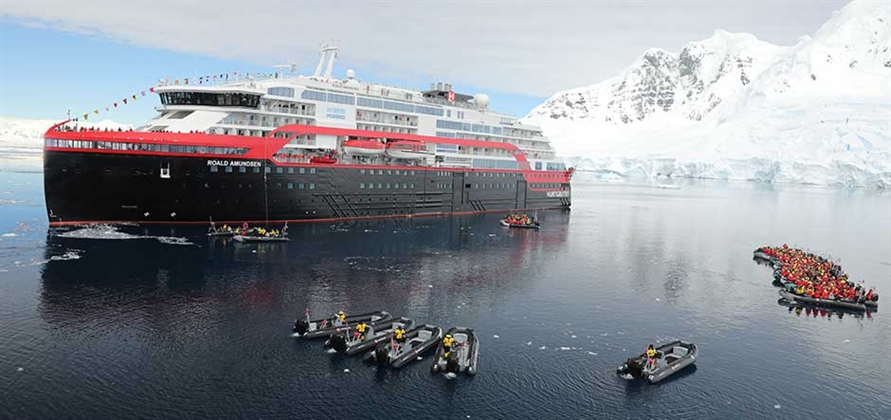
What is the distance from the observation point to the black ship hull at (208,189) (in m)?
56.5

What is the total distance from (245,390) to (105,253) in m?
29.6

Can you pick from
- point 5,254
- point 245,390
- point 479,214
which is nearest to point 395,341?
point 245,390

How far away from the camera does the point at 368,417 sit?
2392 cm

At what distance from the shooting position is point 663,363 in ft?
98.5

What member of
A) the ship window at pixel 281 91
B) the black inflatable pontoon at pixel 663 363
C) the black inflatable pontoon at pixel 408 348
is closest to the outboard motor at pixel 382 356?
→ the black inflatable pontoon at pixel 408 348

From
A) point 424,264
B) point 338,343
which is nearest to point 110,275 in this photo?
point 338,343

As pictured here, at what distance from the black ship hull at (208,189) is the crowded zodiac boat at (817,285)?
140ft

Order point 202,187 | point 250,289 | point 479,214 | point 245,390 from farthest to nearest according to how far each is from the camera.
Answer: point 479,214 → point 202,187 → point 250,289 → point 245,390

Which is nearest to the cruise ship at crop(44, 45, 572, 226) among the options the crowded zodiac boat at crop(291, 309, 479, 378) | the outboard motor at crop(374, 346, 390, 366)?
the crowded zodiac boat at crop(291, 309, 479, 378)

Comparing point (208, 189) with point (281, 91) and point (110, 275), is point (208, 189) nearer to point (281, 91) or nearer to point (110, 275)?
point (281, 91)

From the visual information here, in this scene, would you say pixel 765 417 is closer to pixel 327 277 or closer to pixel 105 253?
pixel 327 277

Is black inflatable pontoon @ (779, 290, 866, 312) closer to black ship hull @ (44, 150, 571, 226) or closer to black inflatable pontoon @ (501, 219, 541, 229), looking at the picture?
black inflatable pontoon @ (501, 219, 541, 229)

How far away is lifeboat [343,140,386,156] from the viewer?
69.8 m

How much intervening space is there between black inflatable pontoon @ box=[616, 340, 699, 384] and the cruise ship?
144 ft
